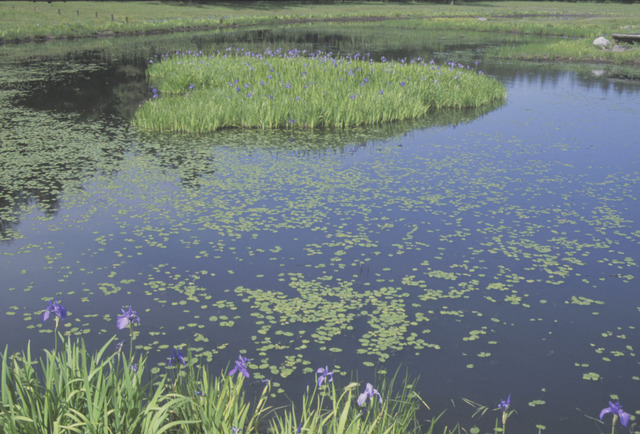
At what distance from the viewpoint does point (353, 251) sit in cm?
558

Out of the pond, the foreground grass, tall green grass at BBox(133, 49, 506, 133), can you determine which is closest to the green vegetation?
tall green grass at BBox(133, 49, 506, 133)

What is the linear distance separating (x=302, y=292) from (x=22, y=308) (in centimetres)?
203

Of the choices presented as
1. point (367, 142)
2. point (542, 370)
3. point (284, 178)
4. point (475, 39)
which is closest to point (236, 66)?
point (367, 142)

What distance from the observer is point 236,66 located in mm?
13938

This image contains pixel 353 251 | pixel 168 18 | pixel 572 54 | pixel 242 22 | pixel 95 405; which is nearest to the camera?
pixel 95 405

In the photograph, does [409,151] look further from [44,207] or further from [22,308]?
[22,308]

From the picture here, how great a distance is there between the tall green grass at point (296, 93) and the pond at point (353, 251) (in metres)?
0.48

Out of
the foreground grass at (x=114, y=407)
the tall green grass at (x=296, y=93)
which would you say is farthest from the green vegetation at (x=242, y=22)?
the foreground grass at (x=114, y=407)

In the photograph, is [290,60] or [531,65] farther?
[531,65]

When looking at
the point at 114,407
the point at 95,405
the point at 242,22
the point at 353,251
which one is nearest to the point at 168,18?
the point at 242,22

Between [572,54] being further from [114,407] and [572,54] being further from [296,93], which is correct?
[114,407]

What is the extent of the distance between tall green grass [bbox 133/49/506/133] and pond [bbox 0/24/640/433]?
0.48 metres

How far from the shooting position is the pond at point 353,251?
12.8 ft

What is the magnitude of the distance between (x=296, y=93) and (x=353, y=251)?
6.57 meters
